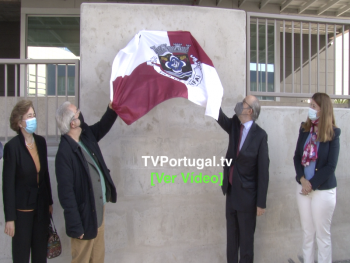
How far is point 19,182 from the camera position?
2.80m

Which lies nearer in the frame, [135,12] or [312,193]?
[312,193]

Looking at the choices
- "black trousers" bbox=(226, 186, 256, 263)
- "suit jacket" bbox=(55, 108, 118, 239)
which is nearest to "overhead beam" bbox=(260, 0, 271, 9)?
"black trousers" bbox=(226, 186, 256, 263)

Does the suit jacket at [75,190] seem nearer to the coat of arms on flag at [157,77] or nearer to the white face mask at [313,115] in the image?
the coat of arms on flag at [157,77]

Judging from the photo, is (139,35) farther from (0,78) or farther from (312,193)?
(0,78)

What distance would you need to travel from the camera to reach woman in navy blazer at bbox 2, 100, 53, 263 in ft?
9.00

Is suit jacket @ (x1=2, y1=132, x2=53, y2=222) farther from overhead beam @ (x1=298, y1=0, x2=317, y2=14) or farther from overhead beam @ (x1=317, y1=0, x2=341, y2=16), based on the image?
overhead beam @ (x1=317, y1=0, x2=341, y2=16)

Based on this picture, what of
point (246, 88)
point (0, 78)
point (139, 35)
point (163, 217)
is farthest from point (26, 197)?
point (0, 78)

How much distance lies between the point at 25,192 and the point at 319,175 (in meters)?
3.00

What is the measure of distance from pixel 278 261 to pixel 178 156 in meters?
2.00

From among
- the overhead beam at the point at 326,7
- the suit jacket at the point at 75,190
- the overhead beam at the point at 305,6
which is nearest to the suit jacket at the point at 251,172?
the suit jacket at the point at 75,190

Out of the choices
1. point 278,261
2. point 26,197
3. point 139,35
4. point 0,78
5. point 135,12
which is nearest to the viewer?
point 26,197

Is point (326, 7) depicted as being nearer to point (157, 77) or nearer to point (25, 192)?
point (157, 77)

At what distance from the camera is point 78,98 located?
12.4 feet

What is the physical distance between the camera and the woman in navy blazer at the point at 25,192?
274cm
